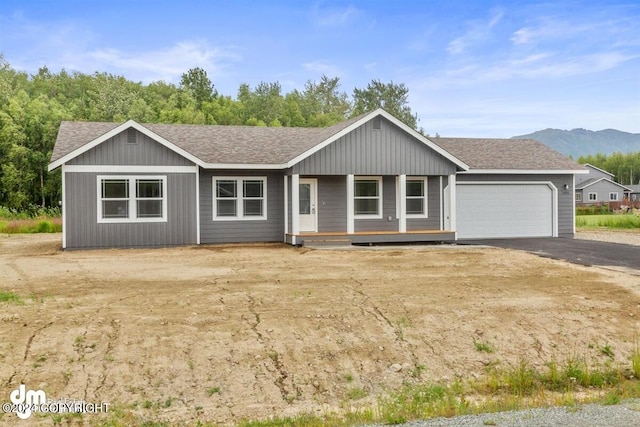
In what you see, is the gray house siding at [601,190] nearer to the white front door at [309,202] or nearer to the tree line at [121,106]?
the tree line at [121,106]

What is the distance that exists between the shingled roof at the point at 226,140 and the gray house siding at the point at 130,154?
64 cm

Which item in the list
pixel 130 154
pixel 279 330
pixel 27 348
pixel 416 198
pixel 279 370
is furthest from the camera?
pixel 416 198

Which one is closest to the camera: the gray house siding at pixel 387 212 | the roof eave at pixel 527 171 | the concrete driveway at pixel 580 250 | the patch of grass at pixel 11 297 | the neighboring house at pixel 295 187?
the patch of grass at pixel 11 297

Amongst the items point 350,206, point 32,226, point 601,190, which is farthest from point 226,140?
point 601,190

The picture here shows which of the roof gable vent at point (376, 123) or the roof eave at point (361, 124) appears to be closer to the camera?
the roof eave at point (361, 124)

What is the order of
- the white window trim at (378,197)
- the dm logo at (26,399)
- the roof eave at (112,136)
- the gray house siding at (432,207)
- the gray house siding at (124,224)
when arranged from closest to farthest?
the dm logo at (26,399), the roof eave at (112,136), the gray house siding at (124,224), the white window trim at (378,197), the gray house siding at (432,207)

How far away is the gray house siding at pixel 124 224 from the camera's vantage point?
54.3ft

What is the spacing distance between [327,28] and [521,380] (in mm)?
26010

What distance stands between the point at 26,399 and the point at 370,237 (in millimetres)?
13739

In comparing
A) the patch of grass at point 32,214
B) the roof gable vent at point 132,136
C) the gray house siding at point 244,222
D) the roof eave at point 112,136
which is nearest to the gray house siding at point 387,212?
the gray house siding at point 244,222

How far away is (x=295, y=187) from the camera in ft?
58.7

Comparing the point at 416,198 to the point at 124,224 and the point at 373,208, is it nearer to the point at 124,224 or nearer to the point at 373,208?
the point at 373,208

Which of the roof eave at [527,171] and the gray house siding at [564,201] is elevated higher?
the roof eave at [527,171]

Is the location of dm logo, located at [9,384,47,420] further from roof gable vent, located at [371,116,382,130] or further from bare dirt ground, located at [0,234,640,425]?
roof gable vent, located at [371,116,382,130]
